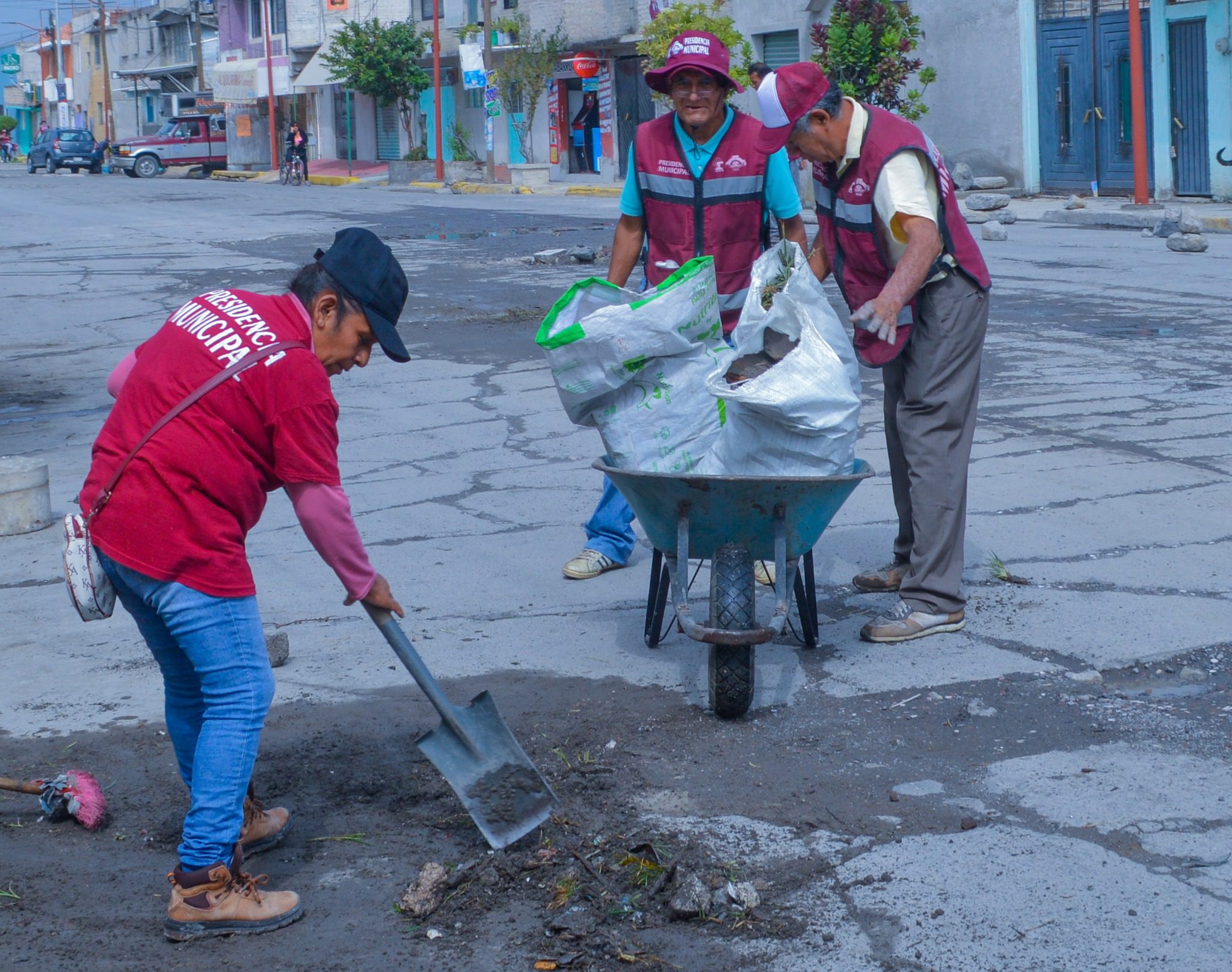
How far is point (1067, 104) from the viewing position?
24000 millimetres

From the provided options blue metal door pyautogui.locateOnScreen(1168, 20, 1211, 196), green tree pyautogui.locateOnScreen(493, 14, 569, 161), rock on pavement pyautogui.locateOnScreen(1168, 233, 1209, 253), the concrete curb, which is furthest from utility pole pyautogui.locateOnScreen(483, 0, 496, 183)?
rock on pavement pyautogui.locateOnScreen(1168, 233, 1209, 253)

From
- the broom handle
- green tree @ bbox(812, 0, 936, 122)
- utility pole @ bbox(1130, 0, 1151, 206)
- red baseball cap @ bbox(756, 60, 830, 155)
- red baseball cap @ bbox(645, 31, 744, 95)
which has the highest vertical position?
green tree @ bbox(812, 0, 936, 122)

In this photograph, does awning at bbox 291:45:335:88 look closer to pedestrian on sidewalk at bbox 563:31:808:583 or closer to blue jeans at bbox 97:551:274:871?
pedestrian on sidewalk at bbox 563:31:808:583

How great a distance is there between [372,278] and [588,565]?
2654 mm

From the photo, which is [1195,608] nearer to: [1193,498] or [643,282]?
[1193,498]

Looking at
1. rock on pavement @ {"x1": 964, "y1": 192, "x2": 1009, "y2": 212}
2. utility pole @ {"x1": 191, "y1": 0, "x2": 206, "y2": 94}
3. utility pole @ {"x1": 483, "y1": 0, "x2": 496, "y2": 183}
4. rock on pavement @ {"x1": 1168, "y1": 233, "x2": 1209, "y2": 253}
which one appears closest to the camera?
rock on pavement @ {"x1": 1168, "y1": 233, "x2": 1209, "y2": 253}

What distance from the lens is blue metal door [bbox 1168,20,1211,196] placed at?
21703 millimetres

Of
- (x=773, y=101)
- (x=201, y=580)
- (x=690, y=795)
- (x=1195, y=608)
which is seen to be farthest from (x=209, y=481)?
(x=1195, y=608)

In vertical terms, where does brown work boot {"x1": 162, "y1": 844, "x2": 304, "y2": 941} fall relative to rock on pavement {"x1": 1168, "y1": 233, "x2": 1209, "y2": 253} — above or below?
below

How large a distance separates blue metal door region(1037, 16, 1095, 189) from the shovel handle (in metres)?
22.6

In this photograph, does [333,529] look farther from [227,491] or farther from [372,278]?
[372,278]

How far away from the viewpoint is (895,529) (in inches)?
232

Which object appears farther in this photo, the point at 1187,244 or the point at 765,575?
the point at 1187,244

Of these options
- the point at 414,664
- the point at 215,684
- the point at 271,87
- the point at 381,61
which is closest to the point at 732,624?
the point at 414,664
